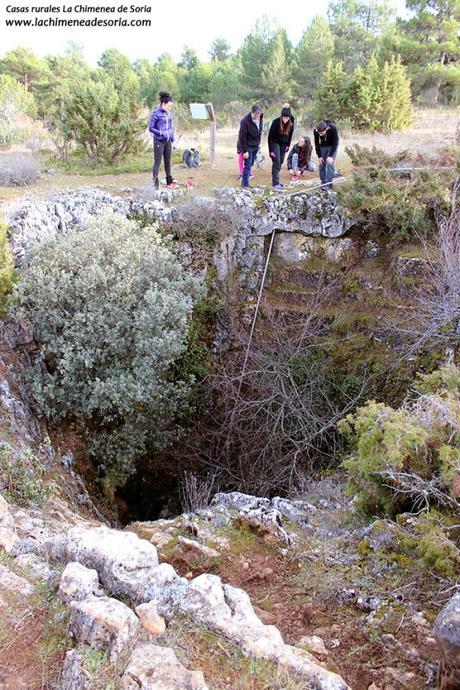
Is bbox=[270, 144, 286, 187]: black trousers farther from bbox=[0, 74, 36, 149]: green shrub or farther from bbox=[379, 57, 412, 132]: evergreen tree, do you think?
bbox=[0, 74, 36, 149]: green shrub

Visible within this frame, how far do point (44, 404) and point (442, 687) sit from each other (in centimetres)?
616

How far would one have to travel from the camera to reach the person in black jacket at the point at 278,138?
10789 millimetres

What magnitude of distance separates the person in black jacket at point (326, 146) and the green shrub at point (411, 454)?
729cm

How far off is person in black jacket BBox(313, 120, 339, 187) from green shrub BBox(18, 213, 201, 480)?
15.2 feet

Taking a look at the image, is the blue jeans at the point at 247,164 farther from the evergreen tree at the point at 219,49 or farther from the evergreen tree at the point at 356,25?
the evergreen tree at the point at 219,49

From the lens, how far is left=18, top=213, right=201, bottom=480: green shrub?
7570 mm

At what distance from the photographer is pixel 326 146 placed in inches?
431

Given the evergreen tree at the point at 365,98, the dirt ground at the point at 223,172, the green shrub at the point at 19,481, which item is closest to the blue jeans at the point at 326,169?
the dirt ground at the point at 223,172

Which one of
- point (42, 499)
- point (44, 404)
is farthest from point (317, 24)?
point (42, 499)

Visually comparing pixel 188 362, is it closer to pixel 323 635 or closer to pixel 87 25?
pixel 323 635

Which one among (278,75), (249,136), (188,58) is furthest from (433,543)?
(188,58)

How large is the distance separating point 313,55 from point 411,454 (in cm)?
2837

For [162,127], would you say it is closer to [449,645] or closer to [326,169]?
[326,169]

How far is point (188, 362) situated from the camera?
960cm
